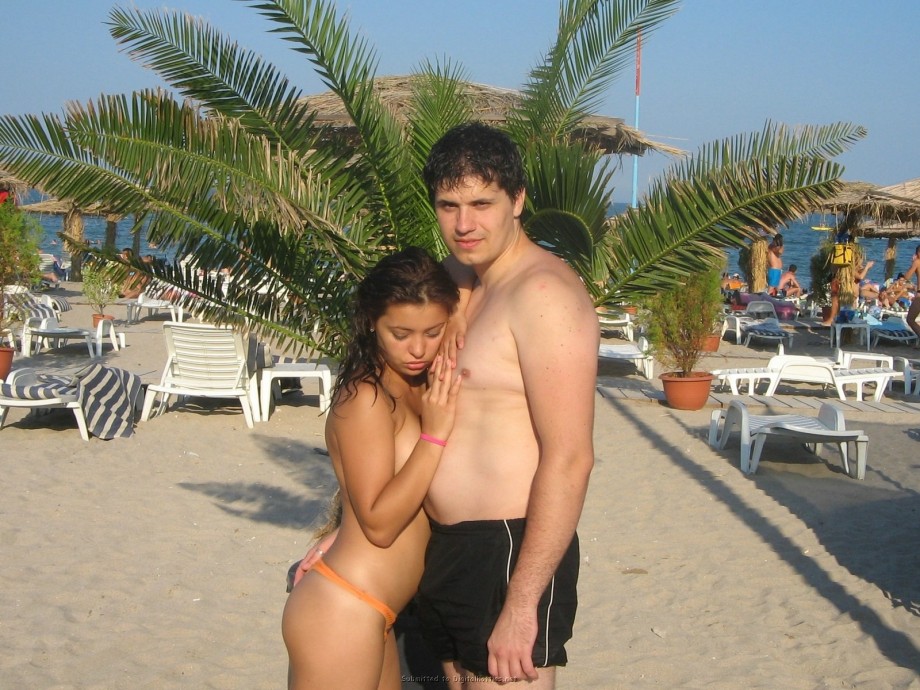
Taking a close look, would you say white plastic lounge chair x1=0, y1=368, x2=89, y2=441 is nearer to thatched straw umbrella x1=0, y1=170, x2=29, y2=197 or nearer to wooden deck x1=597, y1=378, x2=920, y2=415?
wooden deck x1=597, y1=378, x2=920, y2=415

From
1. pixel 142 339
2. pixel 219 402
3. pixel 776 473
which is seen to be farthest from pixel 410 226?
pixel 142 339

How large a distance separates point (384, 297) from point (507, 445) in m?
0.46

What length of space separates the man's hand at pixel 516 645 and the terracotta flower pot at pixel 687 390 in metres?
9.01

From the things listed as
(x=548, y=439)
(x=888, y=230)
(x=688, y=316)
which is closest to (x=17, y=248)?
(x=688, y=316)

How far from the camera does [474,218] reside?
7.26 ft

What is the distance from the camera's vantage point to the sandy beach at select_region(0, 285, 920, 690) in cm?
448

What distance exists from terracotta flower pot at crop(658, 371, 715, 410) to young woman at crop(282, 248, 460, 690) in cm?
892

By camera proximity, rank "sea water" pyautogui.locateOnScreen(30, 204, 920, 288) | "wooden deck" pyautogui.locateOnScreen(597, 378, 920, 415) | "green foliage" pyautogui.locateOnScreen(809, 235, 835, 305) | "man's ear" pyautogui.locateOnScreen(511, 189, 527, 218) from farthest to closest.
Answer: "sea water" pyautogui.locateOnScreen(30, 204, 920, 288) < "green foliage" pyautogui.locateOnScreen(809, 235, 835, 305) < "wooden deck" pyautogui.locateOnScreen(597, 378, 920, 415) < "man's ear" pyautogui.locateOnScreen(511, 189, 527, 218)

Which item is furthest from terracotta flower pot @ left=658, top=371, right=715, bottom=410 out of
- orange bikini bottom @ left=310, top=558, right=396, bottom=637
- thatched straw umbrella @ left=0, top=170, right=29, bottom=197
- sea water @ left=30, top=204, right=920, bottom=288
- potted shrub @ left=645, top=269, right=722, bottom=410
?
sea water @ left=30, top=204, right=920, bottom=288

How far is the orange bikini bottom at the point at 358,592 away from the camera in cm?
220

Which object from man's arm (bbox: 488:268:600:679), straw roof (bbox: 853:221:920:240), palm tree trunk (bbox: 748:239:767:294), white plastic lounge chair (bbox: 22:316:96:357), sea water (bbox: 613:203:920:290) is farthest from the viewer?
sea water (bbox: 613:203:920:290)

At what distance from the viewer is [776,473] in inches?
320

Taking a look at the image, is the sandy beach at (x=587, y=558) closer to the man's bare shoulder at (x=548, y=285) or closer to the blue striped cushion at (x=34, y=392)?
the blue striped cushion at (x=34, y=392)

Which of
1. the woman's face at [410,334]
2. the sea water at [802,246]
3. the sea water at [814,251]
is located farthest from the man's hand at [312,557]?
the sea water at [802,246]
